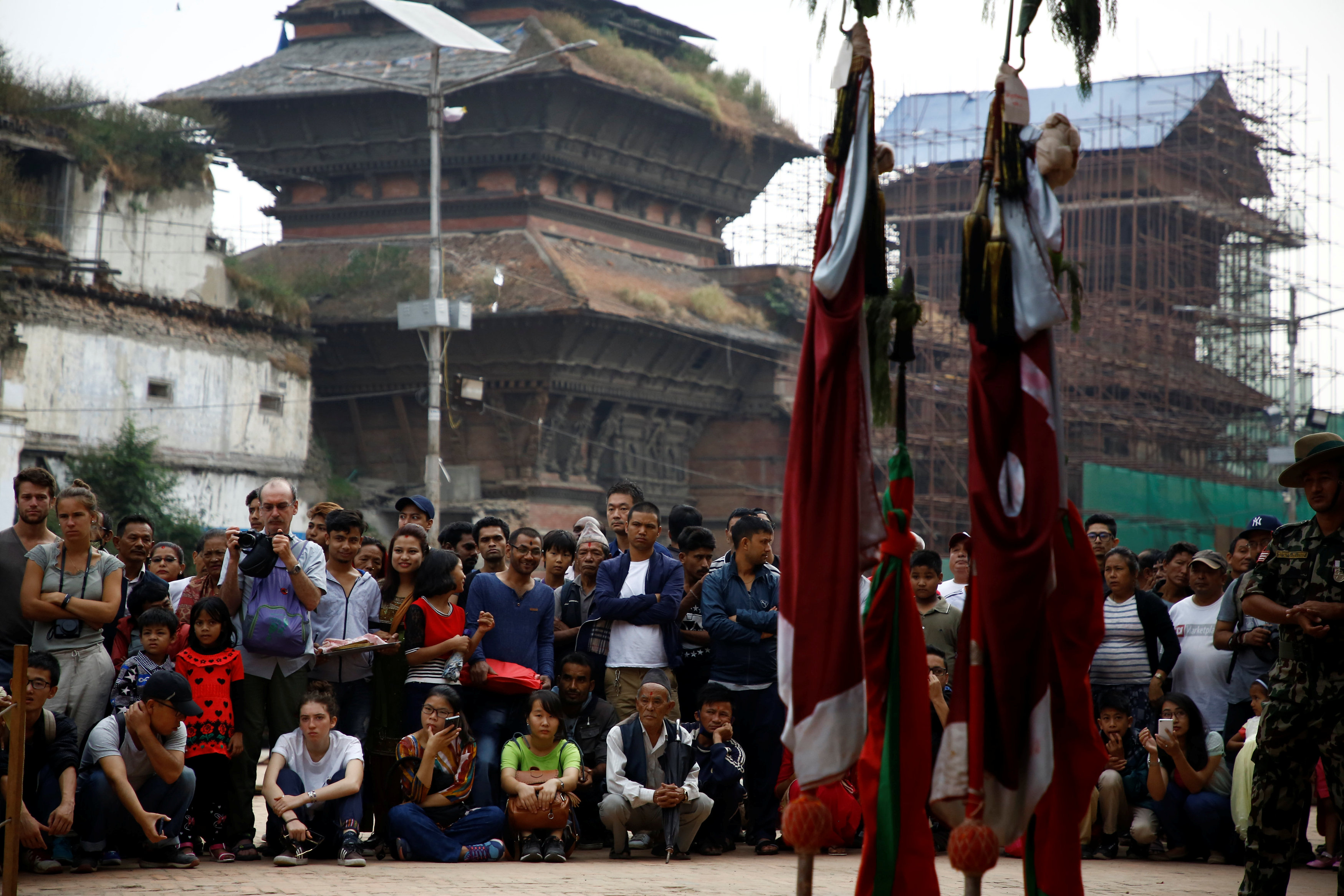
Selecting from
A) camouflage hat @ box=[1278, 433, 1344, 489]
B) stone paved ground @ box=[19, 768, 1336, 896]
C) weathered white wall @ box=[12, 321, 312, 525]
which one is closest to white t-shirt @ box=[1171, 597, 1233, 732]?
stone paved ground @ box=[19, 768, 1336, 896]

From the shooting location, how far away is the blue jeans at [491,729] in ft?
26.2

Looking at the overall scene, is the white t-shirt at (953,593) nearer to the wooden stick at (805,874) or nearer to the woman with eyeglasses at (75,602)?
the woman with eyeglasses at (75,602)

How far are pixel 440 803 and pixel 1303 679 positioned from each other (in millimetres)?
4413

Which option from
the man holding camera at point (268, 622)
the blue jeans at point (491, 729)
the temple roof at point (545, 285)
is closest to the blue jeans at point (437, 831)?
the blue jeans at point (491, 729)

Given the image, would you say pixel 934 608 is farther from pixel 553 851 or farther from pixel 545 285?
pixel 545 285

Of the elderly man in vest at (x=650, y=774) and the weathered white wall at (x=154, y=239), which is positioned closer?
the elderly man in vest at (x=650, y=774)

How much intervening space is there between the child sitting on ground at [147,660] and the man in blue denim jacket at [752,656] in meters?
Result: 2.95

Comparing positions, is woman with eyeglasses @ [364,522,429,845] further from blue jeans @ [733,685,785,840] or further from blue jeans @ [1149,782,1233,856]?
blue jeans @ [1149,782,1233,856]

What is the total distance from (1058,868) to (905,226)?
109 feet

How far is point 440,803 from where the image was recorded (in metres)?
7.84

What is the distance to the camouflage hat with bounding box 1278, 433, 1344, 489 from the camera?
5.80 metres

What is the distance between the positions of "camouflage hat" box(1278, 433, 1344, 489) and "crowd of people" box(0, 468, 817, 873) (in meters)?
3.13

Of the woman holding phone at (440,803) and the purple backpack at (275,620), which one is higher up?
the purple backpack at (275,620)

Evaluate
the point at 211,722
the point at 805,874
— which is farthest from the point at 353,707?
the point at 805,874
